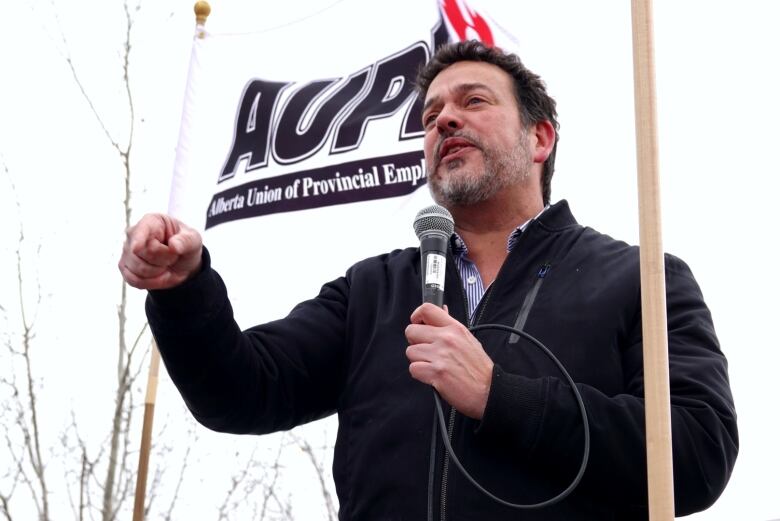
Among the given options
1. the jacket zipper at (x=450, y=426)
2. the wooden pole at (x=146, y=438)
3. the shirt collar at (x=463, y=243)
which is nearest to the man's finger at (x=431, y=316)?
the jacket zipper at (x=450, y=426)

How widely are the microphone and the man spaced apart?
0.31ft

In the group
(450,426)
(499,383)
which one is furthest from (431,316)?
(450,426)

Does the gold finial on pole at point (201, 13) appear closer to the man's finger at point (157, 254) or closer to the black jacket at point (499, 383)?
the black jacket at point (499, 383)

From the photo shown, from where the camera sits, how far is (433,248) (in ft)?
7.44

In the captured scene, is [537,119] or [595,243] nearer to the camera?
[595,243]

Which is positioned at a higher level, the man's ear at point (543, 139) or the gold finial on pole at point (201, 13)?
the gold finial on pole at point (201, 13)

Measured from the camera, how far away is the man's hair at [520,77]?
3369mm

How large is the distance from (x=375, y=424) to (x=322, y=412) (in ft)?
1.32

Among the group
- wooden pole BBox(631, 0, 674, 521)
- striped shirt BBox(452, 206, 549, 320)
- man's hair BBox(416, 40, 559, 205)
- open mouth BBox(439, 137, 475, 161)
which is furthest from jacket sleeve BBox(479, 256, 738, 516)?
man's hair BBox(416, 40, 559, 205)

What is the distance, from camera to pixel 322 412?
280cm

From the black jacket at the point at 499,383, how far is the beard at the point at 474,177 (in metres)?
0.24

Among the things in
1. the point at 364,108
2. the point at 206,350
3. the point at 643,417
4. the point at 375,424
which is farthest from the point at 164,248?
the point at 364,108

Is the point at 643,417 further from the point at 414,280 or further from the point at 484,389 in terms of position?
the point at 414,280

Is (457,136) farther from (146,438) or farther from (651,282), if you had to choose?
(146,438)
